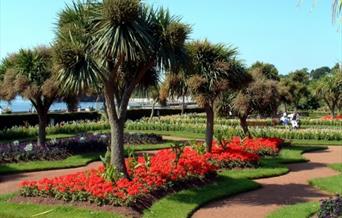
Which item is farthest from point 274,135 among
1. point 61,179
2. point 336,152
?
point 61,179

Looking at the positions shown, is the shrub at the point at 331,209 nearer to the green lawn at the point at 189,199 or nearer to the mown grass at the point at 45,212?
the green lawn at the point at 189,199

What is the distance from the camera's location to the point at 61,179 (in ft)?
34.7

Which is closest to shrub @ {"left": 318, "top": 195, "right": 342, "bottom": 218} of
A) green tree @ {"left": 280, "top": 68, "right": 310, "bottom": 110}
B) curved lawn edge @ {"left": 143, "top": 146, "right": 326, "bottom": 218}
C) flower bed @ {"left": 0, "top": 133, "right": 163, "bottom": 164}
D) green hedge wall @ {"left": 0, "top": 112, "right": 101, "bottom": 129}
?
curved lawn edge @ {"left": 143, "top": 146, "right": 326, "bottom": 218}

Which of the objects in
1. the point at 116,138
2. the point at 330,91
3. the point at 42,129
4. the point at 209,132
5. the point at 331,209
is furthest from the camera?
the point at 330,91

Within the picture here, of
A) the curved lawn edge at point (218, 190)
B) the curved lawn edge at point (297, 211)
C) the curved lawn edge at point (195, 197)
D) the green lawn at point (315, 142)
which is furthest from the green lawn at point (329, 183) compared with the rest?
the green lawn at point (315, 142)

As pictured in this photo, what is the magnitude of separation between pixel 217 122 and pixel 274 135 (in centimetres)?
912

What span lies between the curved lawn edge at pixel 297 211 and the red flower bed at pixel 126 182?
2474mm

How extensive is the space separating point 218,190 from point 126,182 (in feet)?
8.71

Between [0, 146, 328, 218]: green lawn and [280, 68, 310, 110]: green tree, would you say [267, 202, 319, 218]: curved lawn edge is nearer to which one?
[0, 146, 328, 218]: green lawn

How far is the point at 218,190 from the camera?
11.9 metres

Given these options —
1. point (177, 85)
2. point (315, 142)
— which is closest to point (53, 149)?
point (177, 85)

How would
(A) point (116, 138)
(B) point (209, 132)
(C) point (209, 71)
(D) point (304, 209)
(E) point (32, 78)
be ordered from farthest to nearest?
1. (E) point (32, 78)
2. (B) point (209, 132)
3. (C) point (209, 71)
4. (A) point (116, 138)
5. (D) point (304, 209)

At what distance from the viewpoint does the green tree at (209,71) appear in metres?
15.4

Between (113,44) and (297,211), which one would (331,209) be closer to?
(297,211)
